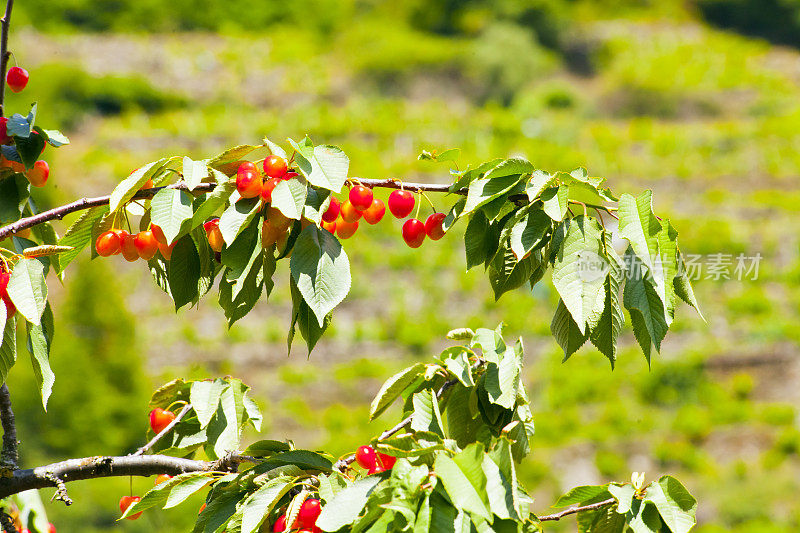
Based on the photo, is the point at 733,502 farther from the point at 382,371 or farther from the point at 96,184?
the point at 96,184

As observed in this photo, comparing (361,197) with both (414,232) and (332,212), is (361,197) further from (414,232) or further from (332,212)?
(414,232)

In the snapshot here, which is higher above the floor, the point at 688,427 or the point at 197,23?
the point at 197,23

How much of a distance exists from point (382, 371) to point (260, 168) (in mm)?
6442

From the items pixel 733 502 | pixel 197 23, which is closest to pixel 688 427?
pixel 733 502

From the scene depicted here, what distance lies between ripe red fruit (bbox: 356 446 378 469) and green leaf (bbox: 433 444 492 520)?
0.17m

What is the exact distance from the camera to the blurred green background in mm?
6094

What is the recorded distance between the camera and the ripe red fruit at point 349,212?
771 mm

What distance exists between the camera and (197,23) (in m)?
17.1

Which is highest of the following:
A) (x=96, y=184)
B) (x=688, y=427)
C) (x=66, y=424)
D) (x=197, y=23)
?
(x=197, y=23)

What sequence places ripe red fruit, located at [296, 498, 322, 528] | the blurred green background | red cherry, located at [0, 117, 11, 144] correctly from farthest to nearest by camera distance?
the blurred green background, red cherry, located at [0, 117, 11, 144], ripe red fruit, located at [296, 498, 322, 528]

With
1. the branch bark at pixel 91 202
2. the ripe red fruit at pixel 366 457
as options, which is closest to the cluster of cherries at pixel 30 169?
the branch bark at pixel 91 202

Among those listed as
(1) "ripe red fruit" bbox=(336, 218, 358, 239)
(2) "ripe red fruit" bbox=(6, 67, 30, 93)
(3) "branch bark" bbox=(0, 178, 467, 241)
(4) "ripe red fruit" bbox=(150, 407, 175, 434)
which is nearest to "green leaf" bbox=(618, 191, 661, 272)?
(3) "branch bark" bbox=(0, 178, 467, 241)

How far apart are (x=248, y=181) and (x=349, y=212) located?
4.8 inches

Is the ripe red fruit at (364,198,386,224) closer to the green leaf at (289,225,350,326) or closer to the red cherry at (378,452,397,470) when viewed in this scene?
the green leaf at (289,225,350,326)
